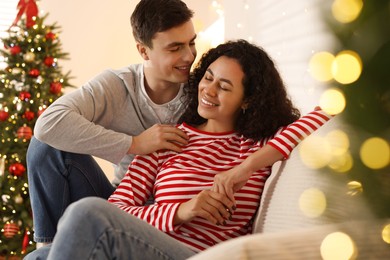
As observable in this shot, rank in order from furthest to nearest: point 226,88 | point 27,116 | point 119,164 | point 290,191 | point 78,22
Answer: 1. point 78,22
2. point 27,116
3. point 119,164
4. point 226,88
5. point 290,191

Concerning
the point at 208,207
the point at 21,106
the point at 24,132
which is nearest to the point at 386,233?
the point at 208,207

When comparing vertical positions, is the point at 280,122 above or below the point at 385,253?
below

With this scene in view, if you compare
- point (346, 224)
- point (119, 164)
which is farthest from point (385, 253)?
point (119, 164)

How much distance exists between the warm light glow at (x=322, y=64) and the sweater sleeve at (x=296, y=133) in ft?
4.42

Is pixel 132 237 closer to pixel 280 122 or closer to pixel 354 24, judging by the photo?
pixel 280 122

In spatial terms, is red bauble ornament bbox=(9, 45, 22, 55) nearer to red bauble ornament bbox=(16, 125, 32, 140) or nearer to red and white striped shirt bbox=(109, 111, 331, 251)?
red bauble ornament bbox=(16, 125, 32, 140)

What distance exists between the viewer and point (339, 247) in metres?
0.45

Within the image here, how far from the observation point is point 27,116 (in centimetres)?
385

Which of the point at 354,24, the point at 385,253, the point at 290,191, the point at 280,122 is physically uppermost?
the point at 354,24

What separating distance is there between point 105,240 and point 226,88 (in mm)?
762

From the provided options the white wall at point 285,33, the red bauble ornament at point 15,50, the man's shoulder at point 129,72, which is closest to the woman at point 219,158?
the man's shoulder at point 129,72

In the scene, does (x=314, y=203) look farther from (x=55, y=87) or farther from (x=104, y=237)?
(x=55, y=87)

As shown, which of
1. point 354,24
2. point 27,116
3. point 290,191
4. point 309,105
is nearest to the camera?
point 354,24

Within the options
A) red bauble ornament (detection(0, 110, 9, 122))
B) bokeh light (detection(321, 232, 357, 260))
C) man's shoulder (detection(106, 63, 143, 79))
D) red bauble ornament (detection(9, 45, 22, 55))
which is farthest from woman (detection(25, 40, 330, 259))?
red bauble ornament (detection(9, 45, 22, 55))
